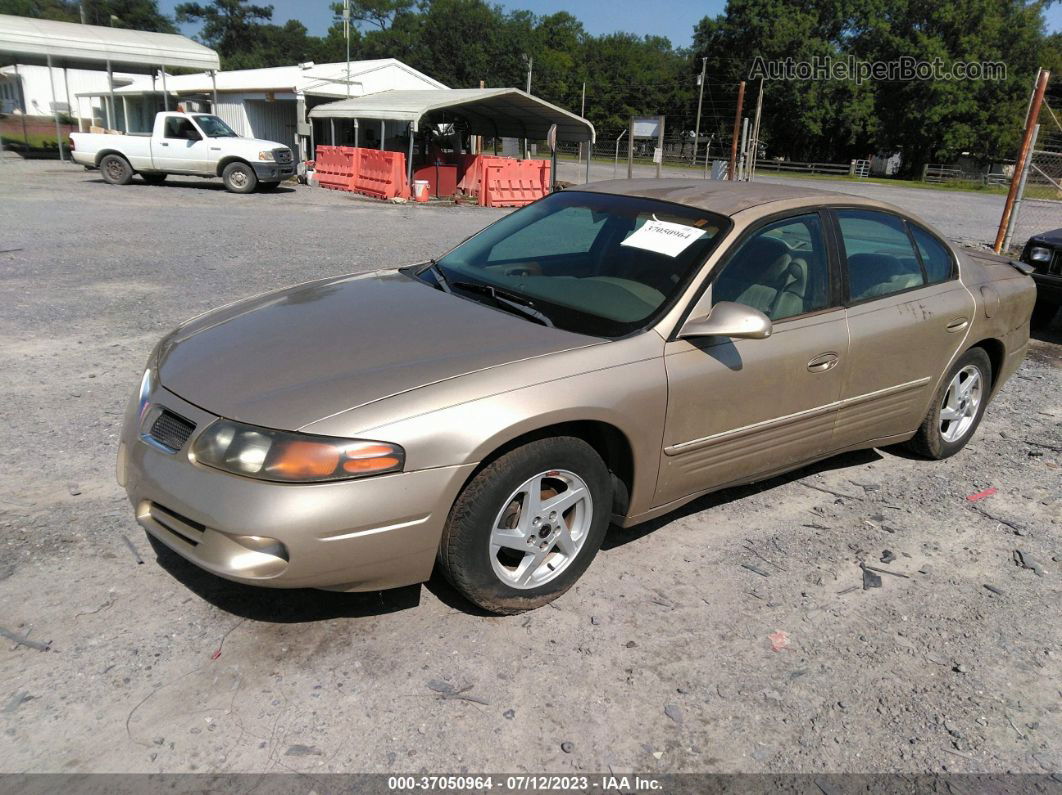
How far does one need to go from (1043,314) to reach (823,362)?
20.7ft

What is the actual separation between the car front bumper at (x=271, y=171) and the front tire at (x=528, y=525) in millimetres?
19024

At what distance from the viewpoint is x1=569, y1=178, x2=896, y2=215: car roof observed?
3.74m

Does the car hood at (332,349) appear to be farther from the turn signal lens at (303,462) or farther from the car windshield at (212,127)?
the car windshield at (212,127)

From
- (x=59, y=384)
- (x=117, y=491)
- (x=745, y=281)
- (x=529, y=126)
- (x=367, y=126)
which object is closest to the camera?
(x=745, y=281)

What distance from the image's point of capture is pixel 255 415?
2645 millimetres

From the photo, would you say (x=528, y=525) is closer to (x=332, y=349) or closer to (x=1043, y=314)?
(x=332, y=349)

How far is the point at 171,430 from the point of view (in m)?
2.82

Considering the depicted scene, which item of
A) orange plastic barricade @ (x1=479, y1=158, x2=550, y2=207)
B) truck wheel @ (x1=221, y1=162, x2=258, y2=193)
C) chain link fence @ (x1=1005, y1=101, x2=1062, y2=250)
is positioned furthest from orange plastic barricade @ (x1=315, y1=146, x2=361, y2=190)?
chain link fence @ (x1=1005, y1=101, x2=1062, y2=250)

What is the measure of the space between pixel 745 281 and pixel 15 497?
354cm

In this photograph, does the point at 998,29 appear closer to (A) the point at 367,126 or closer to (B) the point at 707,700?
(A) the point at 367,126

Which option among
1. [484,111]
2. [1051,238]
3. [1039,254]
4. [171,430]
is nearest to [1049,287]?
[1039,254]

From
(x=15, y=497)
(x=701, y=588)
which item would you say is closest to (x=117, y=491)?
(x=15, y=497)

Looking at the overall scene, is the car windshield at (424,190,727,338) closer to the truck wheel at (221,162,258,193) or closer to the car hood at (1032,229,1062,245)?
the car hood at (1032,229,1062,245)

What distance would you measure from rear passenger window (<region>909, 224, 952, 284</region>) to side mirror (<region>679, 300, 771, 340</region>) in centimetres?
183
